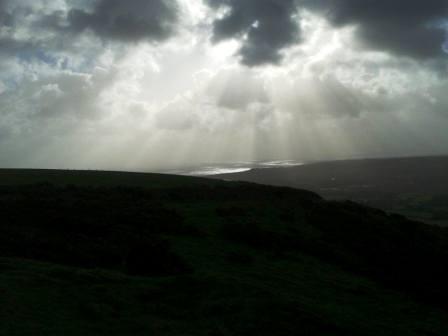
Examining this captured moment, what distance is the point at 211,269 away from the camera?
58.0ft

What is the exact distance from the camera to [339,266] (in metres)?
22.3

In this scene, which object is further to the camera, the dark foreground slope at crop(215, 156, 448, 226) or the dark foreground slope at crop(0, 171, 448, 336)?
the dark foreground slope at crop(215, 156, 448, 226)

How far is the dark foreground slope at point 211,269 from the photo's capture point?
38.5 ft

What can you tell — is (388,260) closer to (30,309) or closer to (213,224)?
(213,224)

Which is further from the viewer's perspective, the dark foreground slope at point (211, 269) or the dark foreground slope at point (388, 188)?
the dark foreground slope at point (388, 188)

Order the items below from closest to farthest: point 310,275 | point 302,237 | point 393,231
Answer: point 310,275 → point 302,237 → point 393,231

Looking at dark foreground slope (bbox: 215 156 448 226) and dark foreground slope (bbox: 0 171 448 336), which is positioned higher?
dark foreground slope (bbox: 0 171 448 336)

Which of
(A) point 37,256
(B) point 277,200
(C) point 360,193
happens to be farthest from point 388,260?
(C) point 360,193

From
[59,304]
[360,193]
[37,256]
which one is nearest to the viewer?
[59,304]

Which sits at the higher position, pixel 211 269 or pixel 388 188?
pixel 211 269

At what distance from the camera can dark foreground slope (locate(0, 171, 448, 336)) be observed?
463 inches

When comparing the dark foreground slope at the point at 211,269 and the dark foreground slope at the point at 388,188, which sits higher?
the dark foreground slope at the point at 211,269

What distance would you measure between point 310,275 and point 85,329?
11941 millimetres

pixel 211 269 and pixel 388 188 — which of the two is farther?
pixel 388 188
